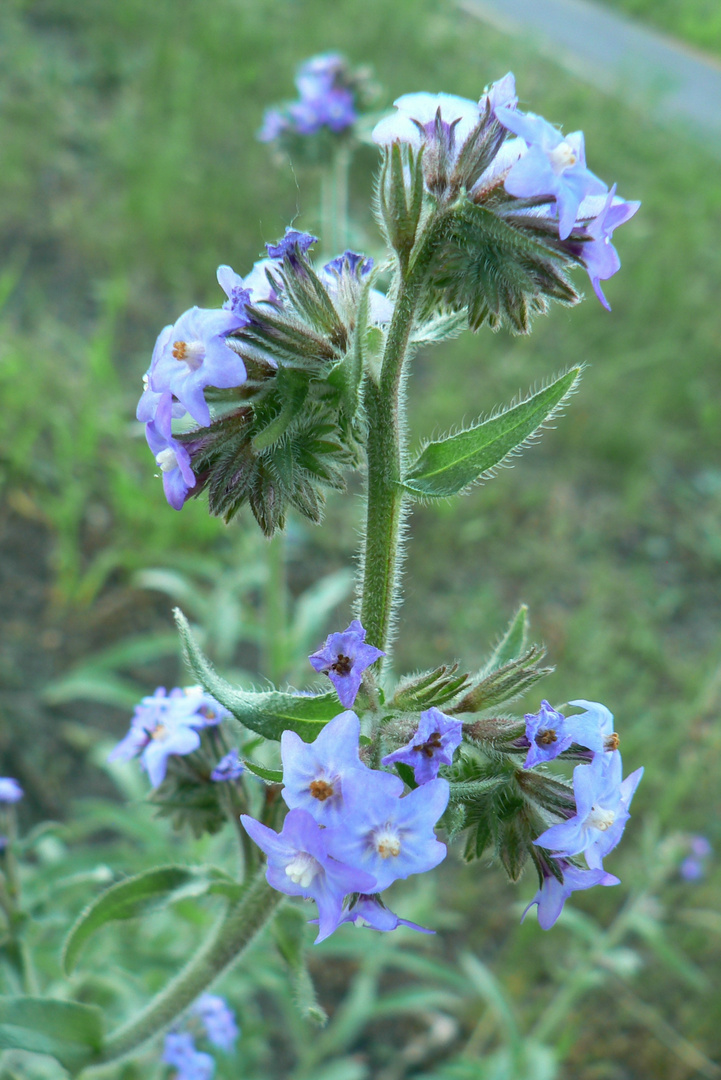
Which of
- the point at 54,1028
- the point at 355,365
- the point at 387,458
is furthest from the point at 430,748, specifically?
the point at 54,1028

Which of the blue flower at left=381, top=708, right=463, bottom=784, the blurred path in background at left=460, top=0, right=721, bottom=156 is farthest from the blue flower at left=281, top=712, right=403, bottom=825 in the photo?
the blurred path in background at left=460, top=0, right=721, bottom=156

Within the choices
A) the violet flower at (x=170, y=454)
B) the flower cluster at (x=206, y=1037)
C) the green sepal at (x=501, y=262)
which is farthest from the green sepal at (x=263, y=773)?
the flower cluster at (x=206, y=1037)

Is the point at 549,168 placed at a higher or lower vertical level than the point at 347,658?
higher

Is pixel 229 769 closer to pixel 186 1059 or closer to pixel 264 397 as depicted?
pixel 264 397

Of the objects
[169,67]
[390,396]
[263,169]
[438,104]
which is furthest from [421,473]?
[169,67]

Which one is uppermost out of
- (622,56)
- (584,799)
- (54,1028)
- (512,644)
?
(622,56)

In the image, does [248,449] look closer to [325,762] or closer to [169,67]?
[325,762]
